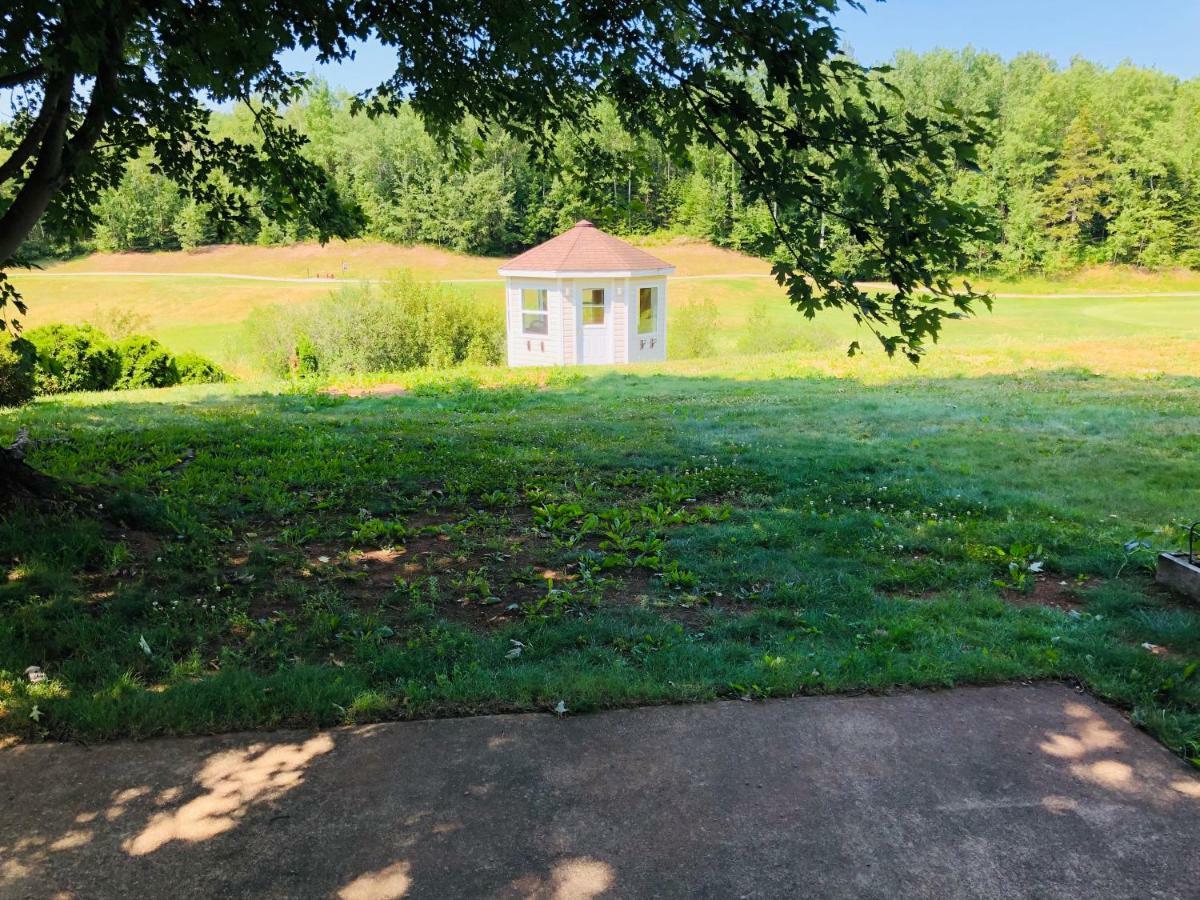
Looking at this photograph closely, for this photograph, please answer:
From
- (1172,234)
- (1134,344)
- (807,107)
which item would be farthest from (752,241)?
(1172,234)

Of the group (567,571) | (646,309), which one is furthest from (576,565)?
(646,309)

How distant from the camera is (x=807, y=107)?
13.0ft

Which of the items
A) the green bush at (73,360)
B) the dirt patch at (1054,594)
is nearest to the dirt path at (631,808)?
the dirt patch at (1054,594)

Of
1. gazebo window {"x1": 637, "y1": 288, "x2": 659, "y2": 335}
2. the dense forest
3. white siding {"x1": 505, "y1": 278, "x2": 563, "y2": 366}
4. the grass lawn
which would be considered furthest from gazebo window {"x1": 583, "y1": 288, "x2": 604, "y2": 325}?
the dense forest

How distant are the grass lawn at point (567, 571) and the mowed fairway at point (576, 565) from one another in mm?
21

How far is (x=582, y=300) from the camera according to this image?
82.2ft

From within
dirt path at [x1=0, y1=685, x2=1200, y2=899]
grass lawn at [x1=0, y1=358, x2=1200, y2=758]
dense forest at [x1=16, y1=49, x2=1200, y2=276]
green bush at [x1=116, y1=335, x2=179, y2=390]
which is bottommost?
dirt path at [x1=0, y1=685, x2=1200, y2=899]

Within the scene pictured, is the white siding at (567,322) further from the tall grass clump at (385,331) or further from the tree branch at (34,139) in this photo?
the tree branch at (34,139)

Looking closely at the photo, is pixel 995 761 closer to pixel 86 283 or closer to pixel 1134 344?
pixel 1134 344

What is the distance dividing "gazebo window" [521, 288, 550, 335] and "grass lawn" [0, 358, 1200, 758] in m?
16.1

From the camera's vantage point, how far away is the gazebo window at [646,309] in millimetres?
26013

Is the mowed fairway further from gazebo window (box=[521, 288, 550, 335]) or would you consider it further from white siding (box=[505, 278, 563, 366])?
gazebo window (box=[521, 288, 550, 335])

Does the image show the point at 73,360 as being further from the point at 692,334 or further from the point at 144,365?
the point at 692,334

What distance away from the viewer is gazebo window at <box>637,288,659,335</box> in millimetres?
26013
